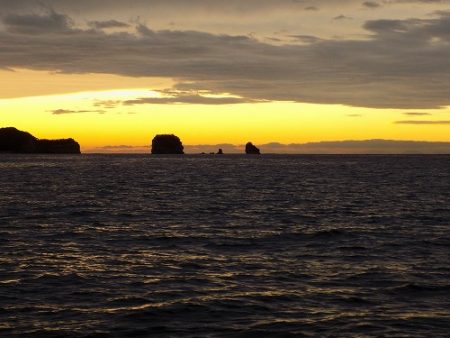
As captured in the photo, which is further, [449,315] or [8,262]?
[8,262]

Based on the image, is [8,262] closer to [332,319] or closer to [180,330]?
[180,330]

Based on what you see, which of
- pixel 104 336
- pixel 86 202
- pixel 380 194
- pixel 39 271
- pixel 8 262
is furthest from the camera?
pixel 380 194

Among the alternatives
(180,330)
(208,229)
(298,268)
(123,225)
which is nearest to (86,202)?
(123,225)

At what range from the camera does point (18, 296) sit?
20734mm

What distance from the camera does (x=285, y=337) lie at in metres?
16.8

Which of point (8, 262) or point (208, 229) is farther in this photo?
point (208, 229)

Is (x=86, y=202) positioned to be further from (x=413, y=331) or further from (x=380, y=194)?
(x=413, y=331)

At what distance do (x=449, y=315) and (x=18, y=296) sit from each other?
14361mm

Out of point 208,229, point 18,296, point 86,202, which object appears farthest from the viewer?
point 86,202

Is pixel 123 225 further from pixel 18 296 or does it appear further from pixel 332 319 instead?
pixel 332 319

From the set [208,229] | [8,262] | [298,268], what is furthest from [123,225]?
[298,268]

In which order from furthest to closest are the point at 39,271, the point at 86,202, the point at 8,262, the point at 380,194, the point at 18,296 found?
the point at 380,194, the point at 86,202, the point at 8,262, the point at 39,271, the point at 18,296

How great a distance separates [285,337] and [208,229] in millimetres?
21291

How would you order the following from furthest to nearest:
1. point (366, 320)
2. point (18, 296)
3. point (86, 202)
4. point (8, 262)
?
point (86, 202), point (8, 262), point (18, 296), point (366, 320)
